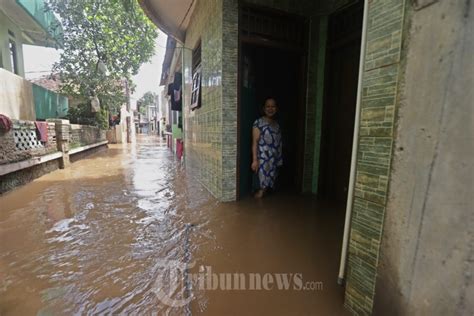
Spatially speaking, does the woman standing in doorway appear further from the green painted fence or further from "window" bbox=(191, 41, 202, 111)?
the green painted fence

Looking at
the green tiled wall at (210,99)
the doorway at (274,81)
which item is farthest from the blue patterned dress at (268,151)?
the green tiled wall at (210,99)

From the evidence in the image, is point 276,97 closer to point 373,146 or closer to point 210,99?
point 210,99

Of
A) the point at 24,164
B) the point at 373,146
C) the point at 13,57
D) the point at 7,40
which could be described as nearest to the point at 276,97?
the point at 373,146

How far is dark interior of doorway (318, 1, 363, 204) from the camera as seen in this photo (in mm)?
3172

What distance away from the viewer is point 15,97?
6.55 metres

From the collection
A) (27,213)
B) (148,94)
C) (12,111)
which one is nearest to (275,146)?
(27,213)

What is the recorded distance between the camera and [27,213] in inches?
127

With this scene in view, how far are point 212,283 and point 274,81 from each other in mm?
3560

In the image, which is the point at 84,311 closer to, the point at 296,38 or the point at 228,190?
the point at 228,190

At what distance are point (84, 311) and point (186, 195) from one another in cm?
262

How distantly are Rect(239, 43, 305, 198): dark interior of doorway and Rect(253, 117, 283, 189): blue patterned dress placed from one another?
336 mm

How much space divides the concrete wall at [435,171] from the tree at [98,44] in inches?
462

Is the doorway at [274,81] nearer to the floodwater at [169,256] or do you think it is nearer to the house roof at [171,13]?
the floodwater at [169,256]

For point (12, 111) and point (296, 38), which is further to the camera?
point (12, 111)
